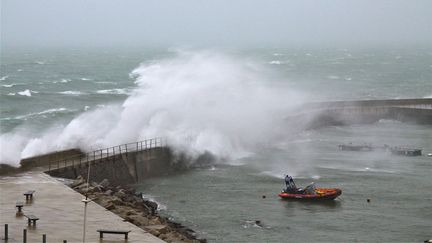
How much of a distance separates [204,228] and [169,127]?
62.3 feet

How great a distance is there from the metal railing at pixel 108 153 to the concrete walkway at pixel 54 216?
14.0 ft

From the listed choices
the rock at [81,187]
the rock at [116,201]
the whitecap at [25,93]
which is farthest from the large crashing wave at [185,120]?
the whitecap at [25,93]

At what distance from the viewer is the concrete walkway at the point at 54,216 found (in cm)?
2439

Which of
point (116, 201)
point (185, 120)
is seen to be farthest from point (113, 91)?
point (116, 201)

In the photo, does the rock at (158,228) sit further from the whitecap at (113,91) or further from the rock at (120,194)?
the whitecap at (113,91)

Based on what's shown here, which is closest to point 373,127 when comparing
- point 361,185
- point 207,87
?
point 207,87

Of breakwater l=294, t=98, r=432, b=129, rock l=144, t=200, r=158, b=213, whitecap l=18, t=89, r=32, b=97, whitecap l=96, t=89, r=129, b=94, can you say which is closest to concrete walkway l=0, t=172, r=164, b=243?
rock l=144, t=200, r=158, b=213

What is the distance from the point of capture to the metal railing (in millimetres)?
37844

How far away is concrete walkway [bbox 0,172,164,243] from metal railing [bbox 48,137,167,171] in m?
4.27

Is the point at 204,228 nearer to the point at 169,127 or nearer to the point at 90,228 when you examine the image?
the point at 90,228

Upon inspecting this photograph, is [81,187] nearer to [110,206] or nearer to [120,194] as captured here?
[120,194]

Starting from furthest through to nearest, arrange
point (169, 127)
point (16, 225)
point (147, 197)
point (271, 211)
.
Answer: point (169, 127), point (147, 197), point (271, 211), point (16, 225)

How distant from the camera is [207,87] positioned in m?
59.2

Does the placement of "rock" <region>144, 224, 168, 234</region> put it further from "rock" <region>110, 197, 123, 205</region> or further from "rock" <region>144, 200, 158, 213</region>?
"rock" <region>144, 200, 158, 213</region>
